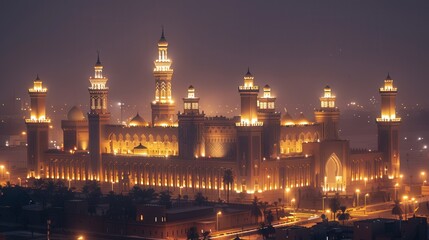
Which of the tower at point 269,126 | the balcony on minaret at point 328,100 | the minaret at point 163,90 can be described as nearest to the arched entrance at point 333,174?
the tower at point 269,126

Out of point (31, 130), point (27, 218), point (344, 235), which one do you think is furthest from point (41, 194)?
point (344, 235)

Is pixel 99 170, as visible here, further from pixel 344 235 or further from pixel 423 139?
pixel 423 139

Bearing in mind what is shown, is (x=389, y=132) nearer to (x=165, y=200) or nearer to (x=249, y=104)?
(x=249, y=104)

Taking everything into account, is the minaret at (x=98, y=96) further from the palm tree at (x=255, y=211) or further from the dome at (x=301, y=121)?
the palm tree at (x=255, y=211)

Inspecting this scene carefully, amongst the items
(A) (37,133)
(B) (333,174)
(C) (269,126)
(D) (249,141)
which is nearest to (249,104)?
(D) (249,141)

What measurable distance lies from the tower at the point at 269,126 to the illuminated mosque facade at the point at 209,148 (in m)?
0.07

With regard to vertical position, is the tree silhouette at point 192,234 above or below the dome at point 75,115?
below

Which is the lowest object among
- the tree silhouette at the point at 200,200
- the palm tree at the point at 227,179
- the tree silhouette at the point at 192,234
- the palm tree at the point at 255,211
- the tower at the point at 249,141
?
the tree silhouette at the point at 192,234

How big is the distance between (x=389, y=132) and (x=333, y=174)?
28.6 ft

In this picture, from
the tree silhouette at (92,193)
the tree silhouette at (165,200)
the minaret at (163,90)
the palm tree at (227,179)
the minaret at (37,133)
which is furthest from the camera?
the minaret at (37,133)

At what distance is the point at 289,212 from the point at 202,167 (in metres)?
8.88

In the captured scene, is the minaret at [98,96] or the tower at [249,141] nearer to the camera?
the tower at [249,141]

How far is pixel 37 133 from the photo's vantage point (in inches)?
3979

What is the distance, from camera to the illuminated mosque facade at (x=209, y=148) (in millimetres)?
86812
